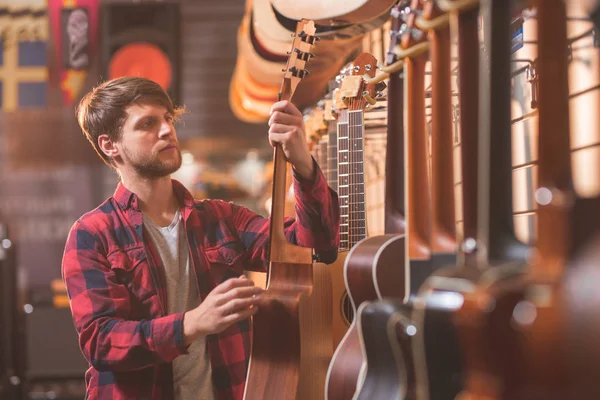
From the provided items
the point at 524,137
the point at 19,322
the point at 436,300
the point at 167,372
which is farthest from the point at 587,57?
the point at 19,322

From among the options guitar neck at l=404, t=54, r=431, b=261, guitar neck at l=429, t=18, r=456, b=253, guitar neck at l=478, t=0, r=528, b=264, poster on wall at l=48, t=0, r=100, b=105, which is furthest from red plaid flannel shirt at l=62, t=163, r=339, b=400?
poster on wall at l=48, t=0, r=100, b=105

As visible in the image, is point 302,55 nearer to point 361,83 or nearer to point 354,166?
point 361,83

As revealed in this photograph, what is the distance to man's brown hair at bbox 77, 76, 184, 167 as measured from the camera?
7.43 feet

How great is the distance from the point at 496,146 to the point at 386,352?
1.38 feet

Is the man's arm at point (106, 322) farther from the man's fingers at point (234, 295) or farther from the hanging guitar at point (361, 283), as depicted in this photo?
the hanging guitar at point (361, 283)

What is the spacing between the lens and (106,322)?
1963mm

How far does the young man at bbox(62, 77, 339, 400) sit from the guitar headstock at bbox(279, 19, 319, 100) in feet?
0.35

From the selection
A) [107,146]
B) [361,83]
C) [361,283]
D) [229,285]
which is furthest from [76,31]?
[361,283]

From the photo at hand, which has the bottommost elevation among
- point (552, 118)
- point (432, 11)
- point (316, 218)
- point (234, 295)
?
point (234, 295)

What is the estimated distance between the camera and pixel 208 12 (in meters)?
6.64

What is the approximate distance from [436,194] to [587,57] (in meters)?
0.77

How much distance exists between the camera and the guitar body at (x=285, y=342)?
5.86 feet

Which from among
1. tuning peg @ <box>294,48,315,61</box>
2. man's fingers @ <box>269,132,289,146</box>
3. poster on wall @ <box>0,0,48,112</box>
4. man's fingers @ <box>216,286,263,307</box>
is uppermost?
poster on wall @ <box>0,0,48,112</box>

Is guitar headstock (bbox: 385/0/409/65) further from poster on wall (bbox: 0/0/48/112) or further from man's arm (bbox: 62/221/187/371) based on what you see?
poster on wall (bbox: 0/0/48/112)
